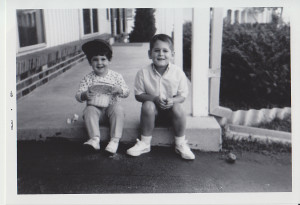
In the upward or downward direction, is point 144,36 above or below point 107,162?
above

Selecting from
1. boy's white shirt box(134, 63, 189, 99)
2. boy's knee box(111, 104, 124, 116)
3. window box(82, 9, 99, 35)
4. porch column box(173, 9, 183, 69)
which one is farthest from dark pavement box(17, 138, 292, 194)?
window box(82, 9, 99, 35)

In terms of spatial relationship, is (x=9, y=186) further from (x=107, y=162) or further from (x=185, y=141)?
(x=185, y=141)

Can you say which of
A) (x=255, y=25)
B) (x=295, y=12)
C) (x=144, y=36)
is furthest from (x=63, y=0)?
(x=144, y=36)

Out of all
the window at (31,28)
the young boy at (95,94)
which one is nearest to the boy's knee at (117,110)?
the young boy at (95,94)

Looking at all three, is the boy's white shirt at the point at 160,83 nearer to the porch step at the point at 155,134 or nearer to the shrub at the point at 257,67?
the porch step at the point at 155,134

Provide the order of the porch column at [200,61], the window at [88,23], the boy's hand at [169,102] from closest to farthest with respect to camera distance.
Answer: the boy's hand at [169,102], the porch column at [200,61], the window at [88,23]

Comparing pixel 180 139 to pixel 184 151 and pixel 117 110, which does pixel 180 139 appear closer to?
pixel 184 151
